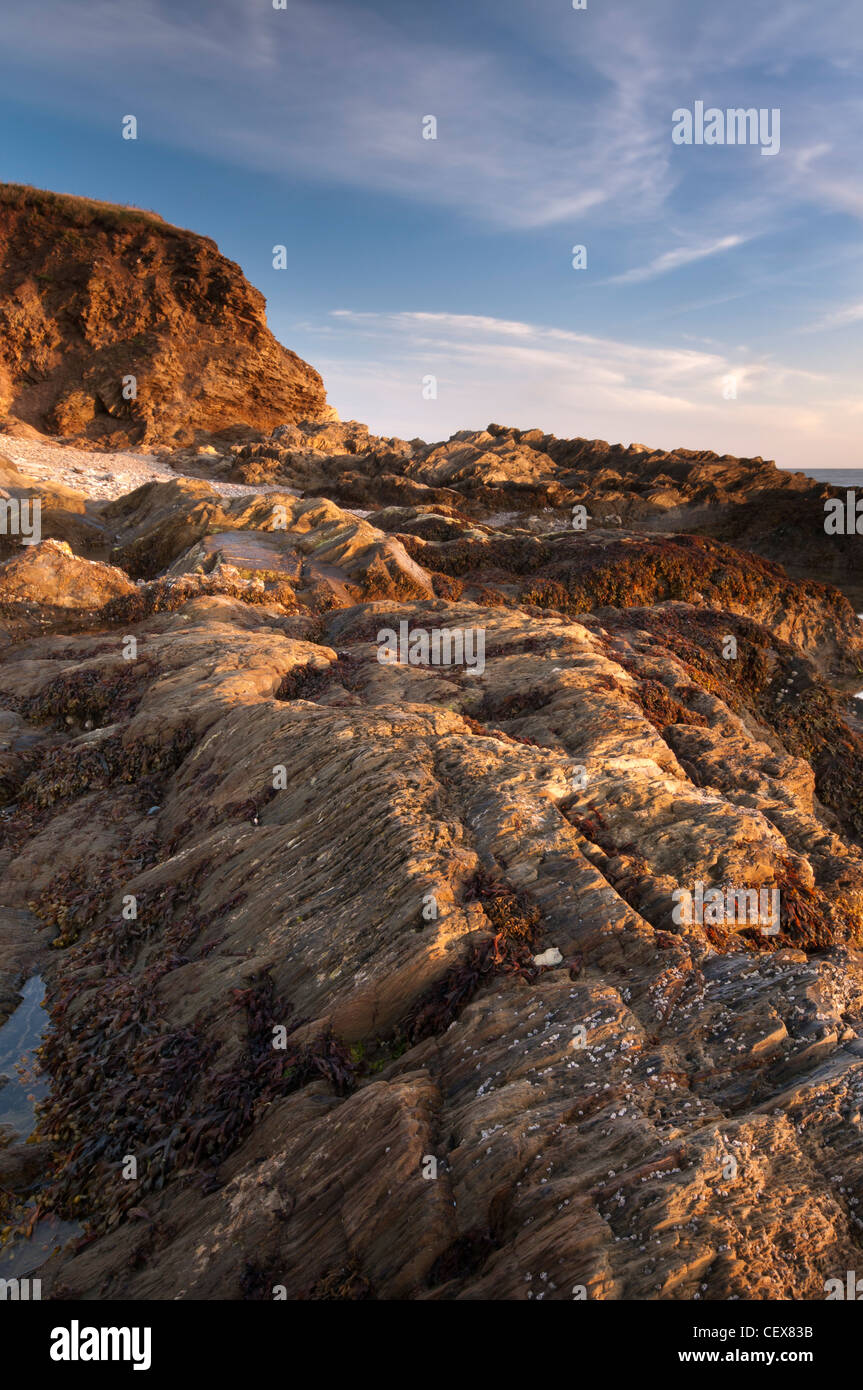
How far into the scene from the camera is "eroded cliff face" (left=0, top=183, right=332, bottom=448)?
202 ft

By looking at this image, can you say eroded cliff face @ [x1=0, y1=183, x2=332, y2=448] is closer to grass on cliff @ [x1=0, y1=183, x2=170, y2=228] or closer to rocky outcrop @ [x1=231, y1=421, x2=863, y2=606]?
grass on cliff @ [x1=0, y1=183, x2=170, y2=228]

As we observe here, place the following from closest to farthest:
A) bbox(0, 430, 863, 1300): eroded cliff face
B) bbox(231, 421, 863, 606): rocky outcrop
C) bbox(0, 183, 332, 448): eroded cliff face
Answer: bbox(0, 430, 863, 1300): eroded cliff face
bbox(231, 421, 863, 606): rocky outcrop
bbox(0, 183, 332, 448): eroded cliff face

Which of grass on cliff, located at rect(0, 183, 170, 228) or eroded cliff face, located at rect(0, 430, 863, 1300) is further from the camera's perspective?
grass on cliff, located at rect(0, 183, 170, 228)

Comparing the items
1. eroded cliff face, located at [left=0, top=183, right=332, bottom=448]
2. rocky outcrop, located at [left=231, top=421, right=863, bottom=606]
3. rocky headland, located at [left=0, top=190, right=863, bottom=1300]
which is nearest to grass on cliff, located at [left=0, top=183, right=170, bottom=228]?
eroded cliff face, located at [left=0, top=183, right=332, bottom=448]

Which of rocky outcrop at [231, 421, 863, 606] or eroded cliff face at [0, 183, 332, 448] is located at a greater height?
eroded cliff face at [0, 183, 332, 448]

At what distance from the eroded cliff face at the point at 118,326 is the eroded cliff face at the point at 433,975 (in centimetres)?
5347

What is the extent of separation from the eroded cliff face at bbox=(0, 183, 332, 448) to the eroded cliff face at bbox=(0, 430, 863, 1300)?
5347 cm

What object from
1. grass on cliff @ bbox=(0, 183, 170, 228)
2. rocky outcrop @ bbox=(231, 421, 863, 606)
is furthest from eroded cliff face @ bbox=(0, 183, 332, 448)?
rocky outcrop @ bbox=(231, 421, 863, 606)

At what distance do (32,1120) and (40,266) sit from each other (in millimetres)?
74486

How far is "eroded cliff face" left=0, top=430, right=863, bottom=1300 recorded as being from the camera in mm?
5234

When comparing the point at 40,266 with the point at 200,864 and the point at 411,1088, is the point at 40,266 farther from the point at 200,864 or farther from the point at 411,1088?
the point at 411,1088

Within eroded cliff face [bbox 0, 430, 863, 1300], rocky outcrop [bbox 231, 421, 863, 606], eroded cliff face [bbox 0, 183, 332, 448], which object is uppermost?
eroded cliff face [bbox 0, 183, 332, 448]

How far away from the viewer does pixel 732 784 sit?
12289mm

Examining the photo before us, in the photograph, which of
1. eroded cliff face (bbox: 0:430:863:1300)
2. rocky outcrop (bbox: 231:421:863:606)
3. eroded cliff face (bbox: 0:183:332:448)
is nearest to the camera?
eroded cliff face (bbox: 0:430:863:1300)
